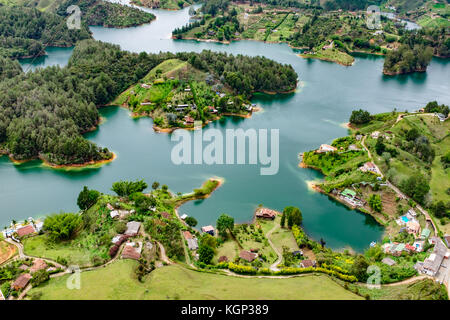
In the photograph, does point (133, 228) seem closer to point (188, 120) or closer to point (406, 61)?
point (188, 120)

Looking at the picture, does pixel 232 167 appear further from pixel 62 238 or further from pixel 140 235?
pixel 62 238

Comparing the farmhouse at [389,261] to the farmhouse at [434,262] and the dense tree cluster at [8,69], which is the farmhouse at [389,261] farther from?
the dense tree cluster at [8,69]

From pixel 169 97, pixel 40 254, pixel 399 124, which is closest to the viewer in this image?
pixel 40 254

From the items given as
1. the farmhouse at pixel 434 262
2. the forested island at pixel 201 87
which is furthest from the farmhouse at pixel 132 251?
the forested island at pixel 201 87

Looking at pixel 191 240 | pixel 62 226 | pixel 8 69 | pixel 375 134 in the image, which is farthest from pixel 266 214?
pixel 8 69

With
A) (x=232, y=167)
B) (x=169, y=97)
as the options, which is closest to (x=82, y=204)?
(x=232, y=167)

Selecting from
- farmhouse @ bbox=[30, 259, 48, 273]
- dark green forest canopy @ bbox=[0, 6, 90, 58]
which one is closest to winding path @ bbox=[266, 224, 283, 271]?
farmhouse @ bbox=[30, 259, 48, 273]
